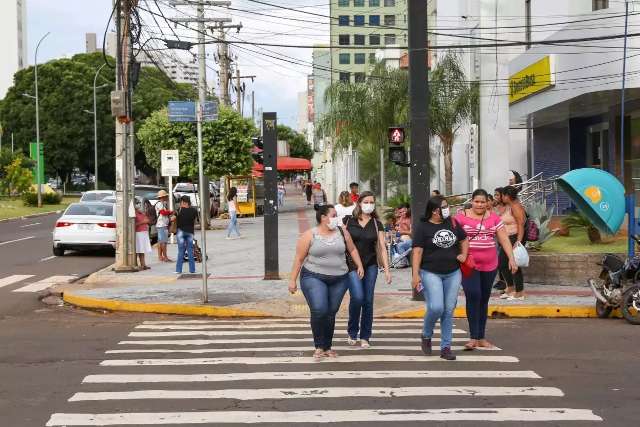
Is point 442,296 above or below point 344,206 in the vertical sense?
below

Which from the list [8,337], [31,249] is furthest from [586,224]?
[31,249]

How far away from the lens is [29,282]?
18797 millimetres

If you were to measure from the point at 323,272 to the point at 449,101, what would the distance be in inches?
952

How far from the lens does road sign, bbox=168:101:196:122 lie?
1470cm

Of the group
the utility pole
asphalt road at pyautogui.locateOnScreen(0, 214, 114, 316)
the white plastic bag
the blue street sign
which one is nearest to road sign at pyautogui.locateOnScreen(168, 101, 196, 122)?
the blue street sign

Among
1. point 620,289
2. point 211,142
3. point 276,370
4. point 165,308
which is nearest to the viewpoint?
point 276,370

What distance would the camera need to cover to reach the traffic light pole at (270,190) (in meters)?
17.5

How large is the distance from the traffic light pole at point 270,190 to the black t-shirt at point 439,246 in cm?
816

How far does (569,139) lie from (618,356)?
69.6 ft

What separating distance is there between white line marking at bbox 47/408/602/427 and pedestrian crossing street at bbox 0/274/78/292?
36.2ft

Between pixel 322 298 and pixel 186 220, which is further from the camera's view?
pixel 186 220

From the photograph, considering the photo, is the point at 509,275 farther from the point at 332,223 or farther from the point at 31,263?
the point at 31,263

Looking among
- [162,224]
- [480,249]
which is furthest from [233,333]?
[162,224]

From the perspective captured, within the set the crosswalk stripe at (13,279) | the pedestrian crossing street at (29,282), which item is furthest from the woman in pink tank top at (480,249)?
the crosswalk stripe at (13,279)
